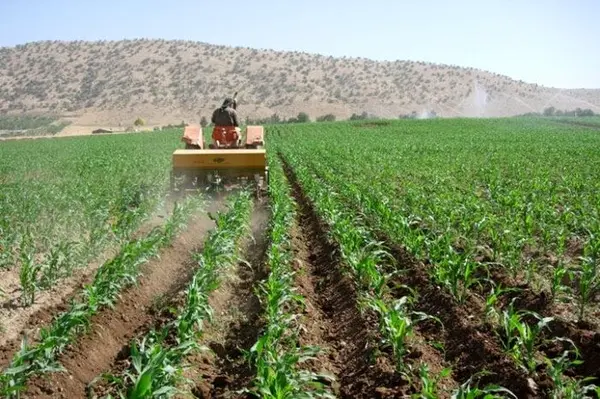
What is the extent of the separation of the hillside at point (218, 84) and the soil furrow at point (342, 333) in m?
61.6

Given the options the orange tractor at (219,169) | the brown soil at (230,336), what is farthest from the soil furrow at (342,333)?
the orange tractor at (219,169)

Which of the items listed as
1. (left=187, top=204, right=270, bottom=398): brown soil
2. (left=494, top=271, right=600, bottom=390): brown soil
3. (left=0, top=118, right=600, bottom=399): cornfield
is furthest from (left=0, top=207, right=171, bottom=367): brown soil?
A: (left=494, top=271, right=600, bottom=390): brown soil

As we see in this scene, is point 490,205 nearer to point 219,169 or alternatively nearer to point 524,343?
point 219,169

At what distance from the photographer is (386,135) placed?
3819cm

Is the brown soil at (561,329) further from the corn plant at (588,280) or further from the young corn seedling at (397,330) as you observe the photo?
the young corn seedling at (397,330)

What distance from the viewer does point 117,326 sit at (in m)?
5.78

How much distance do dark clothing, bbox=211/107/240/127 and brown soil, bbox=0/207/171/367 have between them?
22.4 ft

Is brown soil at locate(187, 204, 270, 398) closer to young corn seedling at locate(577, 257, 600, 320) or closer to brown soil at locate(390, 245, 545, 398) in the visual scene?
brown soil at locate(390, 245, 545, 398)

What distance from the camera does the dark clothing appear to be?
542 inches

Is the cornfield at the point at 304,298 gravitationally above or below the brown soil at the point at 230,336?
above

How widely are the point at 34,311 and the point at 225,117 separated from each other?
8.45 meters

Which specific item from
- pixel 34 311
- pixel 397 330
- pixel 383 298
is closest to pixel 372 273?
pixel 383 298

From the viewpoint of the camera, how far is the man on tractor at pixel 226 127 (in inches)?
543

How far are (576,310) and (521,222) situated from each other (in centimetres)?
327
